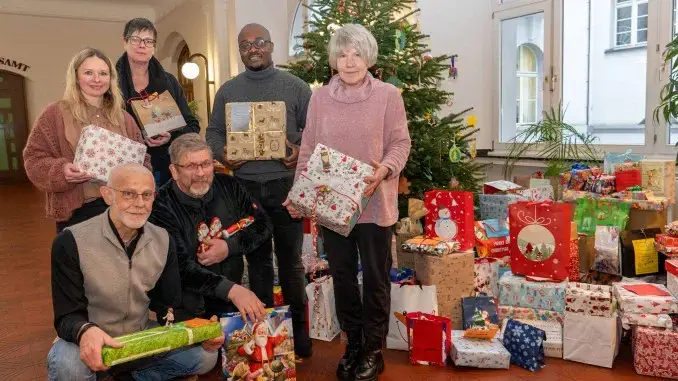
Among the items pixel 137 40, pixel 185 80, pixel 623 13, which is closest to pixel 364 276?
pixel 137 40

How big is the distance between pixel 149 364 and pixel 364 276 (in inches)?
36.6

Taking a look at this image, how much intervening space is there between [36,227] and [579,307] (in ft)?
22.4

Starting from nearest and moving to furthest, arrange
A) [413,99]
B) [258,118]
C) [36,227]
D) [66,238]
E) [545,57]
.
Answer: [66,238] → [258,118] → [413,99] → [545,57] → [36,227]

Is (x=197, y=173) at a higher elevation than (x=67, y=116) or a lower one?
→ lower

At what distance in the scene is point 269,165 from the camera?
2.64m

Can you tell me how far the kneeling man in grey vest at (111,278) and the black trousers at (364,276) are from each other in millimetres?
688

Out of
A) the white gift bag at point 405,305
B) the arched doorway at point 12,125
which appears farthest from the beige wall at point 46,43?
the white gift bag at point 405,305

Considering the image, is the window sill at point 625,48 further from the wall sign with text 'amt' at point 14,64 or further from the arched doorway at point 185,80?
the wall sign with text 'amt' at point 14,64

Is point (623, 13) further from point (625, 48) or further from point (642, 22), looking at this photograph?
point (625, 48)

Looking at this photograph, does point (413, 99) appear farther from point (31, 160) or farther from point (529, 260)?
point (31, 160)

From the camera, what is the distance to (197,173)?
7.33 ft

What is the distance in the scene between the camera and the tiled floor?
2.57 m

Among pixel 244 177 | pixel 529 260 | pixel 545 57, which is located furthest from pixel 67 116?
pixel 545 57

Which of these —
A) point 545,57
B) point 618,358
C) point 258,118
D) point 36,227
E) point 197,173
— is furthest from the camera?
point 36,227
